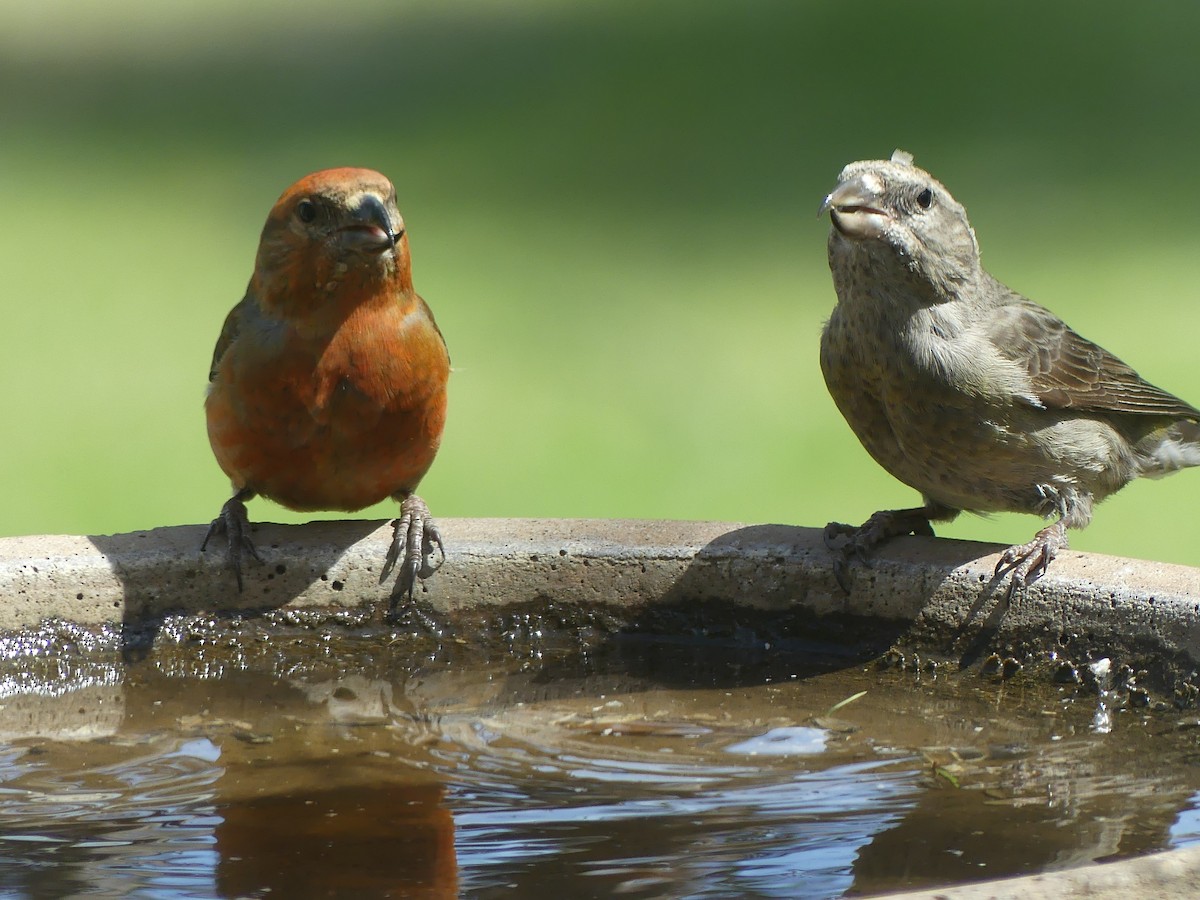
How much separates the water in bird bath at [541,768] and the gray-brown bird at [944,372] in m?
0.61

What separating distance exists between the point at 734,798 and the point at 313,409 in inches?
60.2

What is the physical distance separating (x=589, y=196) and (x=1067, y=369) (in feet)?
27.5

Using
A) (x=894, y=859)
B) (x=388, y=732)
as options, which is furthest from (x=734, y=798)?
(x=388, y=732)

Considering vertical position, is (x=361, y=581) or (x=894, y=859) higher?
(x=361, y=581)

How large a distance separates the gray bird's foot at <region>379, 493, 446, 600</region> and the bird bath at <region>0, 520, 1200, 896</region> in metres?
0.04

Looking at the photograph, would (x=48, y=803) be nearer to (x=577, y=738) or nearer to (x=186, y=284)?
(x=577, y=738)

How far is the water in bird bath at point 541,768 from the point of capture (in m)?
2.67

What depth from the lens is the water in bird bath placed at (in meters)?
2.67

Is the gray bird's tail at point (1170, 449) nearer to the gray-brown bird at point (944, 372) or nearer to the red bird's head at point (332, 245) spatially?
the gray-brown bird at point (944, 372)

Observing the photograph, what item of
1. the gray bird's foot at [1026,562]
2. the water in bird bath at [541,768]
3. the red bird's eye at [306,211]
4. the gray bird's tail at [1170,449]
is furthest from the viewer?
the gray bird's tail at [1170,449]

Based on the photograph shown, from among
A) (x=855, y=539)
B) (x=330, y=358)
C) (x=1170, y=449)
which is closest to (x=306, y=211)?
(x=330, y=358)

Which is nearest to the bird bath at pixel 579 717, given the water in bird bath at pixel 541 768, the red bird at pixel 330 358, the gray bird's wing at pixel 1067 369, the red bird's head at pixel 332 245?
the water in bird bath at pixel 541 768

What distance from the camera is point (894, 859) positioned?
267 centimetres

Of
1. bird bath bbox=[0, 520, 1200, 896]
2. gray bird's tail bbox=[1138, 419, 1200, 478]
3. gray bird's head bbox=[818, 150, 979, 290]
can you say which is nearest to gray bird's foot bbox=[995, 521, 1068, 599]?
bird bath bbox=[0, 520, 1200, 896]
